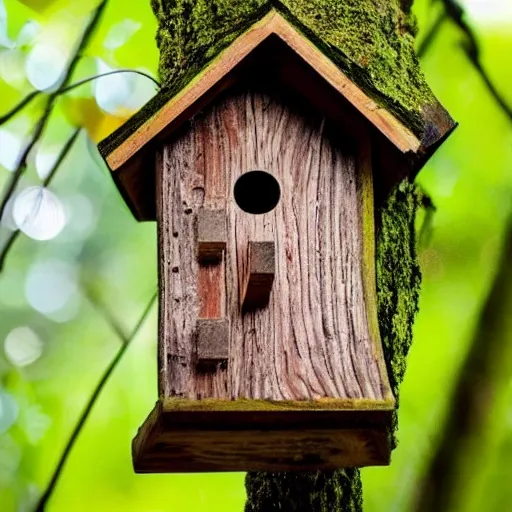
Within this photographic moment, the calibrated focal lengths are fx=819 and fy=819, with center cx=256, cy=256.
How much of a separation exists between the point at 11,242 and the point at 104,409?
2.09ft

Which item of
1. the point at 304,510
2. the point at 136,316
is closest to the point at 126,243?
the point at 136,316

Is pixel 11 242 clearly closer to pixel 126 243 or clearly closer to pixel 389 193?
pixel 126 243

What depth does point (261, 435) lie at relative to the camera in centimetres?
114

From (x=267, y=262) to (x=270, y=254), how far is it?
0.02m

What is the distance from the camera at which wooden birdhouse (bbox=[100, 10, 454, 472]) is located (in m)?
1.13

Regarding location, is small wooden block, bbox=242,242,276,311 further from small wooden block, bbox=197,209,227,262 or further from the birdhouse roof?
the birdhouse roof

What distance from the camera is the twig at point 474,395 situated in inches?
104

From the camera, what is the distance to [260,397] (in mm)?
1120

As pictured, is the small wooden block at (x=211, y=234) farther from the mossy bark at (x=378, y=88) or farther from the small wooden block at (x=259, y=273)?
the mossy bark at (x=378, y=88)

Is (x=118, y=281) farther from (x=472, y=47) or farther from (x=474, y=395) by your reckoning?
(x=472, y=47)

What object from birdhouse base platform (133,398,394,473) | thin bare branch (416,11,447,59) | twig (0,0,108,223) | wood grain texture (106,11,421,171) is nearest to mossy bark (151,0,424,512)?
wood grain texture (106,11,421,171)

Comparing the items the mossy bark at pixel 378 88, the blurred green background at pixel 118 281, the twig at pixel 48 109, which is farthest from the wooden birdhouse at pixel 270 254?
the blurred green background at pixel 118 281

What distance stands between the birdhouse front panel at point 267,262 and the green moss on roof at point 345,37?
122mm

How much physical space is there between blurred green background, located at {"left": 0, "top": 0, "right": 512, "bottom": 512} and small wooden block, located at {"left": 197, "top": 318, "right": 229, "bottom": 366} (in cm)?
158
